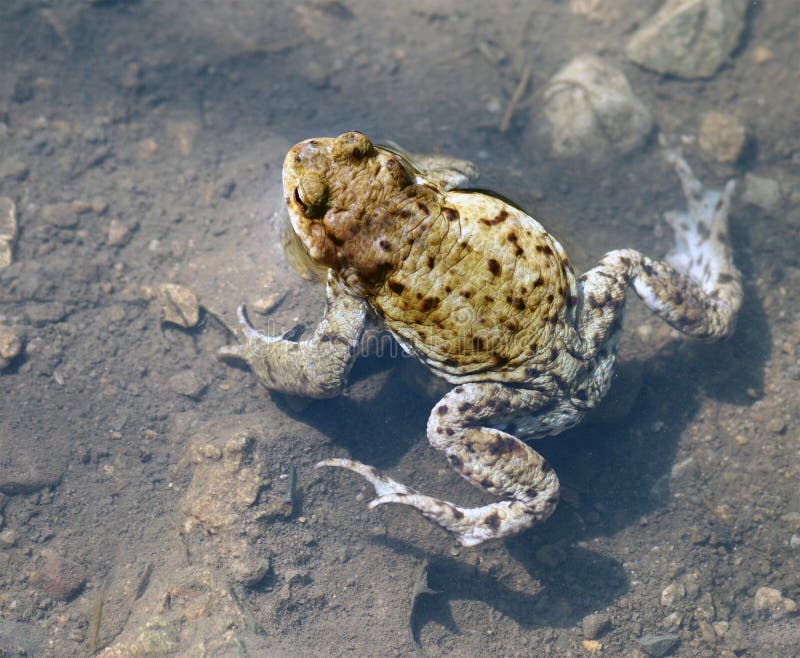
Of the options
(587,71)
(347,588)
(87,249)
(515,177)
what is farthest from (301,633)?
(587,71)

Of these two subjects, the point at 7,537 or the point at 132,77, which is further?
the point at 132,77

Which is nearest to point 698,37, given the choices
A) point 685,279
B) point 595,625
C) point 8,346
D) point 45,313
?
point 685,279

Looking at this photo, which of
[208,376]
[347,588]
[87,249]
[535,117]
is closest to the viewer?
[347,588]

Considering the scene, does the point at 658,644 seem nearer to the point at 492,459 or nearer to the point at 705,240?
the point at 492,459

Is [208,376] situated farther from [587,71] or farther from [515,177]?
[587,71]

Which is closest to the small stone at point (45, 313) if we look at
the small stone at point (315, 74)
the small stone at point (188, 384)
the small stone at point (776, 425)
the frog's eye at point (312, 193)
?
the small stone at point (188, 384)

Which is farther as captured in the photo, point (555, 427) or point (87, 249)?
point (87, 249)
